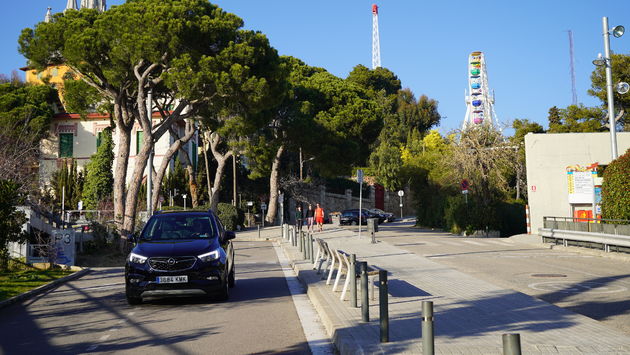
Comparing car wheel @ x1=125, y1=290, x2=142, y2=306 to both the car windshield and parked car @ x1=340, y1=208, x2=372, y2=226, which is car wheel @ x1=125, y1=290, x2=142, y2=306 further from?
parked car @ x1=340, y1=208, x2=372, y2=226

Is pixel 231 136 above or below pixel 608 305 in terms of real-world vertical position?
above

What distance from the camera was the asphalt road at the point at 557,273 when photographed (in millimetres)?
9914

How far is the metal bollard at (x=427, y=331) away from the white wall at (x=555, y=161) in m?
25.6

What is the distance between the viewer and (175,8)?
25391mm

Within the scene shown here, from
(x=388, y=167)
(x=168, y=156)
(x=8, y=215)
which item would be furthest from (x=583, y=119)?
(x=8, y=215)

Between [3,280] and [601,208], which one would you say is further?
[601,208]

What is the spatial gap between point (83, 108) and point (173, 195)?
2076 centimetres

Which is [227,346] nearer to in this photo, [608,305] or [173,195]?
[608,305]

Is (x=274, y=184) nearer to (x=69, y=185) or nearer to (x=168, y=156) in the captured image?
(x=69, y=185)

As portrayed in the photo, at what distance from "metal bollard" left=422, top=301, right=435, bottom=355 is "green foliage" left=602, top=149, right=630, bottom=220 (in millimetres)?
17901

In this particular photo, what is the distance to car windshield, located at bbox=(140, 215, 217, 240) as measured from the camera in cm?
1188

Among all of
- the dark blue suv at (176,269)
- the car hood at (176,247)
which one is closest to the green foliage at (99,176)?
the car hood at (176,247)

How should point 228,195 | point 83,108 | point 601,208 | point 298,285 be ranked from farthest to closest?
point 228,195, point 83,108, point 601,208, point 298,285

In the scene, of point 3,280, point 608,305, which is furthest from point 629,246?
point 3,280
